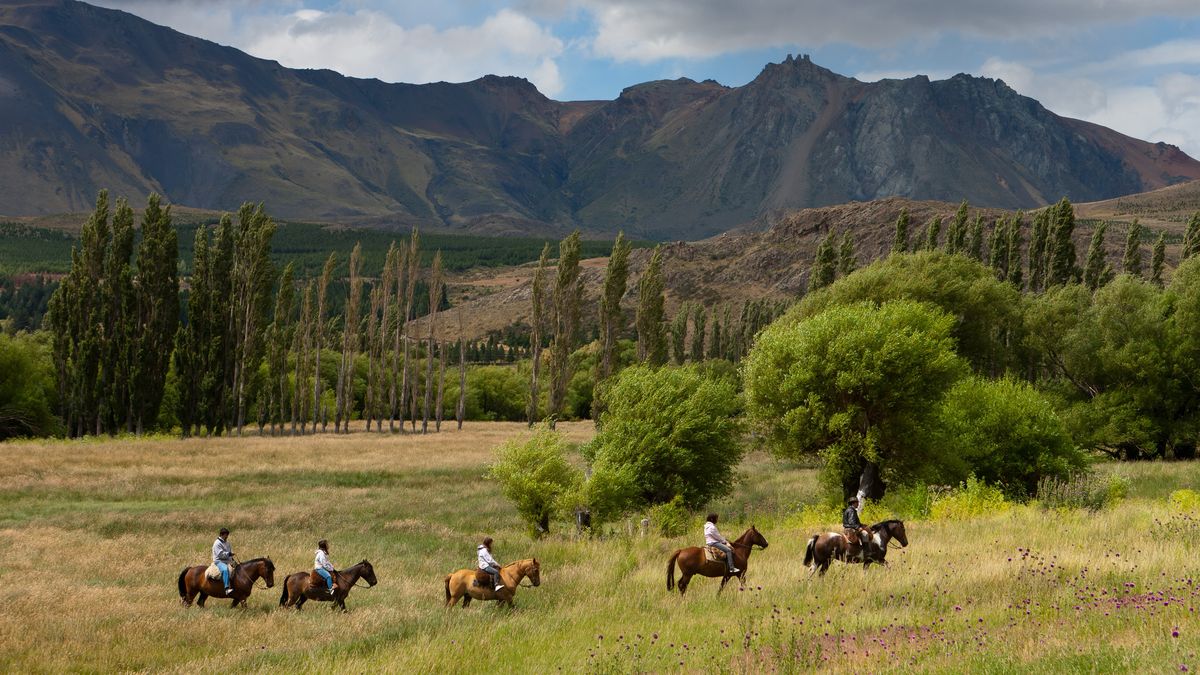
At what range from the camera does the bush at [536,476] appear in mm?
33469

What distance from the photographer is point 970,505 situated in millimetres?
31906

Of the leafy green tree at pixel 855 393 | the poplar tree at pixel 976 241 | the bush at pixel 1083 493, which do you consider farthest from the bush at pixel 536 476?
the poplar tree at pixel 976 241

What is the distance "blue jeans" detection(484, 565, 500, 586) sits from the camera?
20.2 meters

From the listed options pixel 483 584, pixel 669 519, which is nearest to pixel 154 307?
pixel 669 519

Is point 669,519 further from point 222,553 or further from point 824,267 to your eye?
point 824,267

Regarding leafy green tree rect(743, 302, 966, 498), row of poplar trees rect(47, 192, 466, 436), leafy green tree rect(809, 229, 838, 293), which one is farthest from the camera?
leafy green tree rect(809, 229, 838, 293)

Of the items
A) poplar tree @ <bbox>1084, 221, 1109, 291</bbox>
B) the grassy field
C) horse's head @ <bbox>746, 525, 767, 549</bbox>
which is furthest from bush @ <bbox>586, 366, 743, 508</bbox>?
poplar tree @ <bbox>1084, 221, 1109, 291</bbox>

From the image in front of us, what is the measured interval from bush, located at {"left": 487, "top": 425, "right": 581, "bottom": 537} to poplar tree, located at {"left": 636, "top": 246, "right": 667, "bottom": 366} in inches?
1643

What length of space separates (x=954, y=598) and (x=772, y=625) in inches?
161

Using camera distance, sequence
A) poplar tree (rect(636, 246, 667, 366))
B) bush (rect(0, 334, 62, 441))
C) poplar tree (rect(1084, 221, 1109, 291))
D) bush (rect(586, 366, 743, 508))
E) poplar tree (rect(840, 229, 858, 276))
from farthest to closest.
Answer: poplar tree (rect(840, 229, 858, 276))
poplar tree (rect(1084, 221, 1109, 291))
poplar tree (rect(636, 246, 667, 366))
bush (rect(0, 334, 62, 441))
bush (rect(586, 366, 743, 508))

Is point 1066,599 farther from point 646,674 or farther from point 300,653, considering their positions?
point 300,653

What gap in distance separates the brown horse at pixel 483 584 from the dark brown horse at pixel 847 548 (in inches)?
272

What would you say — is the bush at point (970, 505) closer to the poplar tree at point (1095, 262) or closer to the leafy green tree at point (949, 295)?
the leafy green tree at point (949, 295)

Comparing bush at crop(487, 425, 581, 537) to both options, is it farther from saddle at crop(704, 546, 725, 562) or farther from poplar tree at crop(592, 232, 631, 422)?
poplar tree at crop(592, 232, 631, 422)
